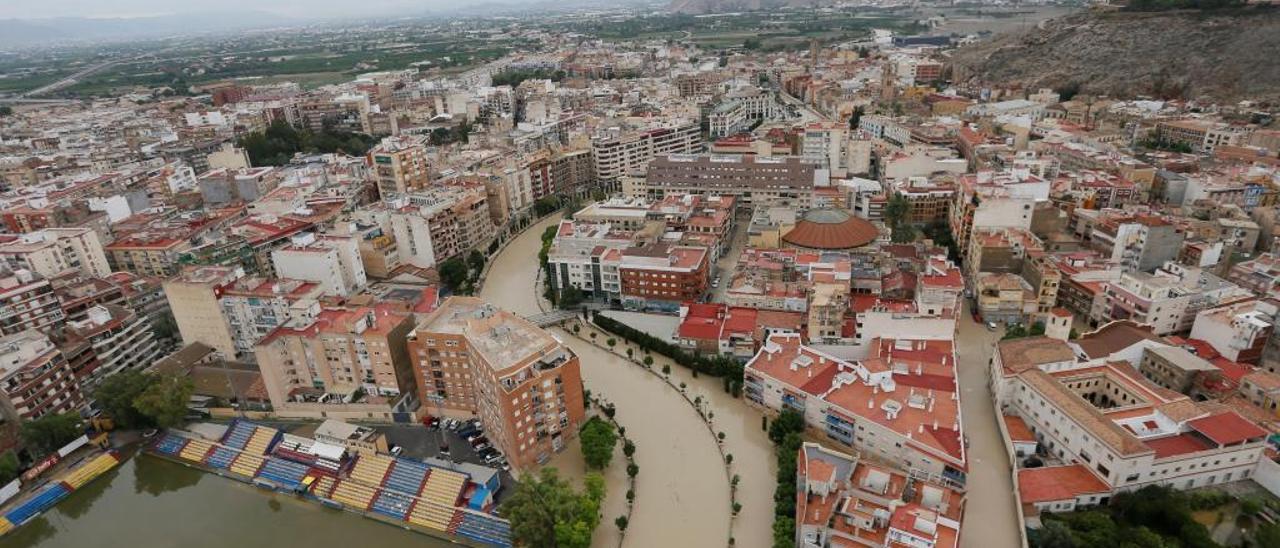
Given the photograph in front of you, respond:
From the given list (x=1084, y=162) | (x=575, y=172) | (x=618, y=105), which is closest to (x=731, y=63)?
(x=618, y=105)

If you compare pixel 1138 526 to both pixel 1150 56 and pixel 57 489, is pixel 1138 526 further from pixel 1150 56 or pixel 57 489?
pixel 1150 56

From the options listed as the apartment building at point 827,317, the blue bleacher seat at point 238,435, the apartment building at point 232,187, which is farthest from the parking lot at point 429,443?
the apartment building at point 232,187

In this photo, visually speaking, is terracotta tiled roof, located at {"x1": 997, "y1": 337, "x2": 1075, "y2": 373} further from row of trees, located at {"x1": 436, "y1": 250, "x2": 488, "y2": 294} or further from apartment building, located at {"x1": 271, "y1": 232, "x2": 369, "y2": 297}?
apartment building, located at {"x1": 271, "y1": 232, "x2": 369, "y2": 297}

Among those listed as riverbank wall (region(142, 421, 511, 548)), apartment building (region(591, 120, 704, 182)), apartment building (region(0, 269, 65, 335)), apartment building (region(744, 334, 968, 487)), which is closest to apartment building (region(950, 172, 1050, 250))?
apartment building (region(744, 334, 968, 487))

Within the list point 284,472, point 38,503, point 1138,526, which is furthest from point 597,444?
point 38,503

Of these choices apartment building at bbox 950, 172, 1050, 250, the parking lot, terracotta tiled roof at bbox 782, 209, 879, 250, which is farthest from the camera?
terracotta tiled roof at bbox 782, 209, 879, 250

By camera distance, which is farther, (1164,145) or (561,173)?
(561,173)

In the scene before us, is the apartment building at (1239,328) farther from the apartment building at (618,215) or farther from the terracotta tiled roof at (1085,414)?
the apartment building at (618,215)
